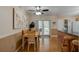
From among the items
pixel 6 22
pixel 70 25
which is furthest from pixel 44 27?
pixel 6 22

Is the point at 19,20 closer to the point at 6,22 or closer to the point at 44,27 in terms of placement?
the point at 6,22

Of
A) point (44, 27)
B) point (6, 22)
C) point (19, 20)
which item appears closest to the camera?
point (6, 22)

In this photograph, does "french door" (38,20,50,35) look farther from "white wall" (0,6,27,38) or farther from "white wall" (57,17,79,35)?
"white wall" (0,6,27,38)

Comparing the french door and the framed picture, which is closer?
the framed picture

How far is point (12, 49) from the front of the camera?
1.88m

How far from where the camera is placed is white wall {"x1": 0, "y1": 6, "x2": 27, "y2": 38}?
1.92m

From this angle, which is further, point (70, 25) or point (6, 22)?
point (70, 25)

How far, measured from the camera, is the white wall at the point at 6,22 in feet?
6.29

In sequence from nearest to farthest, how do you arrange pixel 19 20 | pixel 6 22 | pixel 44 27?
pixel 6 22 → pixel 19 20 → pixel 44 27

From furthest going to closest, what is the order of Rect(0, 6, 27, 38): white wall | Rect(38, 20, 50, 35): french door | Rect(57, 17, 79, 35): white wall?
Rect(38, 20, 50, 35): french door < Rect(57, 17, 79, 35): white wall < Rect(0, 6, 27, 38): white wall

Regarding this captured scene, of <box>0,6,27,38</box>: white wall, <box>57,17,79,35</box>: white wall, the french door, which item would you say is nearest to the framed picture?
<box>0,6,27,38</box>: white wall

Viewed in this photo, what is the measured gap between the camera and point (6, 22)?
202 cm
